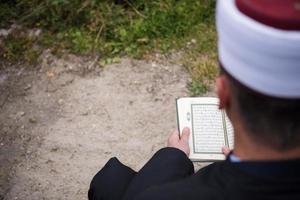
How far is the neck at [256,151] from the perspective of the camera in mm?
1209

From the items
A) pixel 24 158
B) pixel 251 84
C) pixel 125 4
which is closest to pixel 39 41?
pixel 125 4

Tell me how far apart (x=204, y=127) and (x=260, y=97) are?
1.16 metres

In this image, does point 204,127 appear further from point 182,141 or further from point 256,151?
point 256,151

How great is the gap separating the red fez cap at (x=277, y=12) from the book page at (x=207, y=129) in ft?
3.96

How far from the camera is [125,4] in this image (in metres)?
3.86

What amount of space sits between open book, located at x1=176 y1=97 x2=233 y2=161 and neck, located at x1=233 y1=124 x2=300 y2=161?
98cm

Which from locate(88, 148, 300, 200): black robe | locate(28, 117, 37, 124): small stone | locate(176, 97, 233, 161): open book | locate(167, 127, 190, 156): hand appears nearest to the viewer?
locate(88, 148, 300, 200): black robe

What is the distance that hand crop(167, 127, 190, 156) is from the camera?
7.07ft

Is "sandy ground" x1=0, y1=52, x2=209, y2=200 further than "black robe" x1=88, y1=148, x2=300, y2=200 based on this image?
Yes

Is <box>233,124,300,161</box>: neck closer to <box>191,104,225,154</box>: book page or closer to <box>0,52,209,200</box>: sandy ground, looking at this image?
<box>191,104,225,154</box>: book page

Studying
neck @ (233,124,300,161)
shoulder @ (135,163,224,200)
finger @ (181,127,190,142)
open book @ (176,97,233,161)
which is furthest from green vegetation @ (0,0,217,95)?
neck @ (233,124,300,161)

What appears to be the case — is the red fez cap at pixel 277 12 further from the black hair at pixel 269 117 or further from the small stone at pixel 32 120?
the small stone at pixel 32 120

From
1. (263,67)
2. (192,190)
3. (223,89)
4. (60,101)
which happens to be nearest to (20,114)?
(60,101)

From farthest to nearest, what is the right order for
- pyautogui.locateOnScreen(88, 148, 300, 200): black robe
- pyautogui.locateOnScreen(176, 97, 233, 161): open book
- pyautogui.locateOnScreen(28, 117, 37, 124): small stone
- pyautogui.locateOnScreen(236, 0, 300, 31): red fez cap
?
pyautogui.locateOnScreen(28, 117, 37, 124): small stone → pyautogui.locateOnScreen(176, 97, 233, 161): open book → pyautogui.locateOnScreen(88, 148, 300, 200): black robe → pyautogui.locateOnScreen(236, 0, 300, 31): red fez cap
